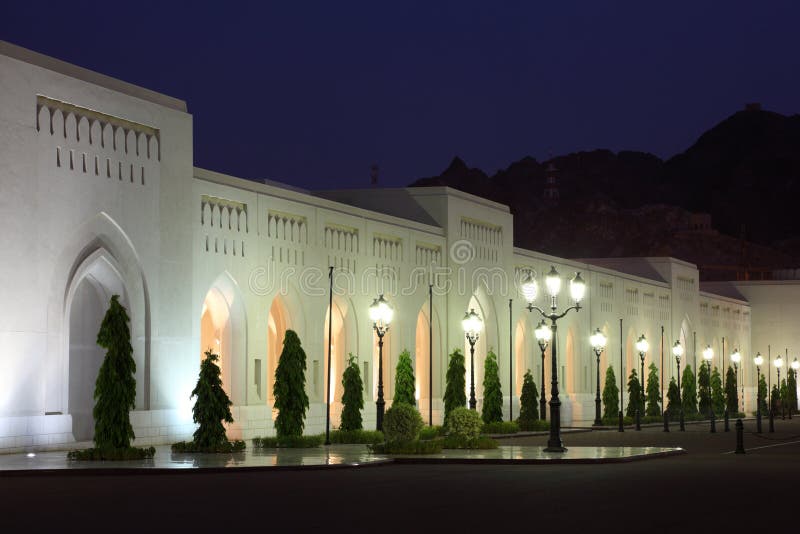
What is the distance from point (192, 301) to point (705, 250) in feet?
429

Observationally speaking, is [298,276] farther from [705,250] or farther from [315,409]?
[705,250]

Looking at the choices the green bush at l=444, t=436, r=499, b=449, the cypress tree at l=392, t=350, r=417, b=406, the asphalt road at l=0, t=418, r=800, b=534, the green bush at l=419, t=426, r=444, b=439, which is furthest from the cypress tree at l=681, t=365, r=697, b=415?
the asphalt road at l=0, t=418, r=800, b=534

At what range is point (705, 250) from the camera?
526 ft

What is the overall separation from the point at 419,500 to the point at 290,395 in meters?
16.6

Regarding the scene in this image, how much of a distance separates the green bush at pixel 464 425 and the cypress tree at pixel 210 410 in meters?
5.76

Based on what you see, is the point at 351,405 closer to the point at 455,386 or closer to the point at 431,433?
the point at 431,433

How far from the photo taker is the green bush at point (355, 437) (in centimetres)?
3700

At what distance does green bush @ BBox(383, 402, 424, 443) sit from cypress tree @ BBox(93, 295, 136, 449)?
6.15 meters

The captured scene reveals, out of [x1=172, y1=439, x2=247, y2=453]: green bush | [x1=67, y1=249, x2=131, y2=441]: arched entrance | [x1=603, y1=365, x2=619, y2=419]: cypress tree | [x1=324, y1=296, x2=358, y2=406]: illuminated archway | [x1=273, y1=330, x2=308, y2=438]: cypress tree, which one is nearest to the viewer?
[x1=172, y1=439, x2=247, y2=453]: green bush

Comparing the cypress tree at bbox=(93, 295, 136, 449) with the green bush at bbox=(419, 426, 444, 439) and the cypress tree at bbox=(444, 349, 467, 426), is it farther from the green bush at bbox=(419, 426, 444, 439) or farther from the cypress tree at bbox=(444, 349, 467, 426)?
the cypress tree at bbox=(444, 349, 467, 426)

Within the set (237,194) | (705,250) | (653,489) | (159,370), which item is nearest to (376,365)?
(237,194)

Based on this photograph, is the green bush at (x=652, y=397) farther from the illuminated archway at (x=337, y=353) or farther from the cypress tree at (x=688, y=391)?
the illuminated archway at (x=337, y=353)

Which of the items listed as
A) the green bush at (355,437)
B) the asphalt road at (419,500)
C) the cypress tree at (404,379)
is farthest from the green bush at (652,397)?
the asphalt road at (419,500)

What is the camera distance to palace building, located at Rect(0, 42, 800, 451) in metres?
30.2
